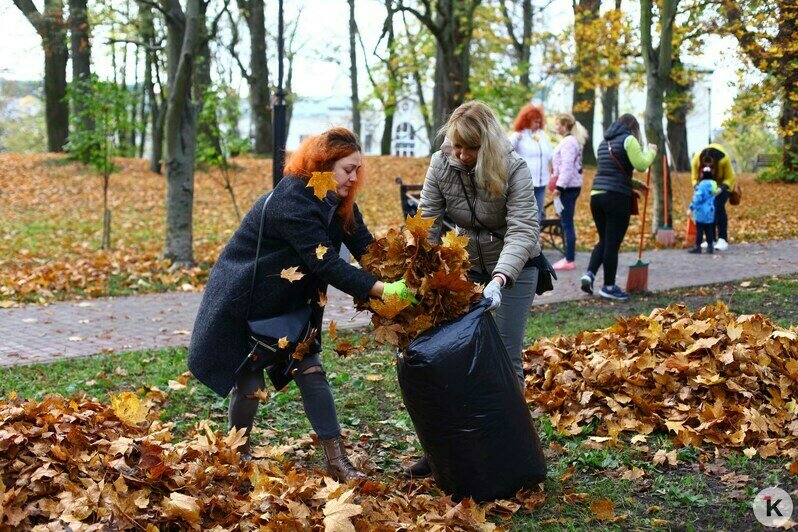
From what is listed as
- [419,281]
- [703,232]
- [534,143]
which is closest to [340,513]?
[419,281]

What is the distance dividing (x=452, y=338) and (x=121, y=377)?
10.7 feet

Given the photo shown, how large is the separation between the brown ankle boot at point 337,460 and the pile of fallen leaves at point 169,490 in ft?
0.30

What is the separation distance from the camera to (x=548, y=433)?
14.7 feet

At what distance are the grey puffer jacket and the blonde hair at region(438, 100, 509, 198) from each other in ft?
0.25

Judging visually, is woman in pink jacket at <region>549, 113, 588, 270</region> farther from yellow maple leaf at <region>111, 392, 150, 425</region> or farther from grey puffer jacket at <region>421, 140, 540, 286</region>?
yellow maple leaf at <region>111, 392, 150, 425</region>

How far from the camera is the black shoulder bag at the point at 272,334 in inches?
142

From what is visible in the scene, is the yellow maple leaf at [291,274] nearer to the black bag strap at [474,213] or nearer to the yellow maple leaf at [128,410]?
the black bag strap at [474,213]

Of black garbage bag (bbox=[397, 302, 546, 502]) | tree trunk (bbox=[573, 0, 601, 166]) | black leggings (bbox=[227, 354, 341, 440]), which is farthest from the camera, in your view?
tree trunk (bbox=[573, 0, 601, 166])

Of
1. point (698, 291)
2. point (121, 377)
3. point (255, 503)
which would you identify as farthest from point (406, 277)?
Answer: point (698, 291)

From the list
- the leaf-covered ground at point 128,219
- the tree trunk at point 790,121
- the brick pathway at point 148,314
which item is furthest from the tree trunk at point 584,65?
the brick pathway at point 148,314

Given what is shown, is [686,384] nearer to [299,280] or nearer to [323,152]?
[299,280]

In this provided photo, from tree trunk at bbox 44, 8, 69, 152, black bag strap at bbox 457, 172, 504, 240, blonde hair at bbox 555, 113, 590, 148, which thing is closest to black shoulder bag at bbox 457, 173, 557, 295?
black bag strap at bbox 457, 172, 504, 240

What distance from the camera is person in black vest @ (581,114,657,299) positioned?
8047mm

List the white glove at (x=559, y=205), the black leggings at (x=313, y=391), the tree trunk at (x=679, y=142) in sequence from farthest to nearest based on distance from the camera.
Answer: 1. the tree trunk at (x=679, y=142)
2. the white glove at (x=559, y=205)
3. the black leggings at (x=313, y=391)
